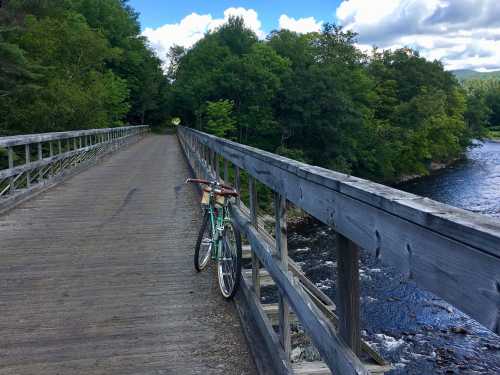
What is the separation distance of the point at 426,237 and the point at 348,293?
0.62 metres

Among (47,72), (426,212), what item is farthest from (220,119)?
(426,212)

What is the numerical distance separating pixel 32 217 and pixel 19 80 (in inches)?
809

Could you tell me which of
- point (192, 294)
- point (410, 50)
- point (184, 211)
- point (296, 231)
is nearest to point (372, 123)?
point (410, 50)

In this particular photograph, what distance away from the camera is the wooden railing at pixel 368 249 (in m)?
1.12

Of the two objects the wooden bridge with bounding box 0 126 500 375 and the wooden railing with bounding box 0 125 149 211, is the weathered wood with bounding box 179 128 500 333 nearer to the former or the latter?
the wooden bridge with bounding box 0 126 500 375

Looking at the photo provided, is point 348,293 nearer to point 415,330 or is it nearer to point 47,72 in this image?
point 415,330

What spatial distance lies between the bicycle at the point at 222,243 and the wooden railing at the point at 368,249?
3.08 ft

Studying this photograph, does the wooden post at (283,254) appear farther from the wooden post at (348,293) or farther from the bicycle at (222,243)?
the bicycle at (222,243)

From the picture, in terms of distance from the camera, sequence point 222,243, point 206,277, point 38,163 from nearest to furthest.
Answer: point 222,243 → point 206,277 → point 38,163

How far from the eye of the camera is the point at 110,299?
4402mm

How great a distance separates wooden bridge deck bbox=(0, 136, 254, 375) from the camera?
3.34 meters

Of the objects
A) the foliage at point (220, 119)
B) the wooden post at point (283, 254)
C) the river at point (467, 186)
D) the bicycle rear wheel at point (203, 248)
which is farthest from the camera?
the foliage at point (220, 119)

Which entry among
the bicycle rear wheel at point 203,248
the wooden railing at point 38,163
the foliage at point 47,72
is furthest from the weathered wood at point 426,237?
the foliage at point 47,72

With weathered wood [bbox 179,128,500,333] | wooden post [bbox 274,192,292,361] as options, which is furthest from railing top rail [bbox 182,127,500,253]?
wooden post [bbox 274,192,292,361]
